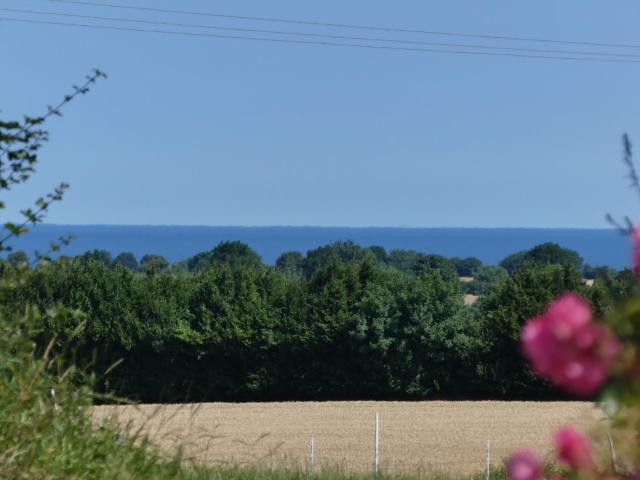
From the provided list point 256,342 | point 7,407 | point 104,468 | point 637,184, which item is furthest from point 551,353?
point 256,342

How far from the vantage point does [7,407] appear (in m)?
5.08

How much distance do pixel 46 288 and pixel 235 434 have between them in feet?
31.9

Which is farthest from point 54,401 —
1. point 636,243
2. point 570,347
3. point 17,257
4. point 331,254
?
point 331,254

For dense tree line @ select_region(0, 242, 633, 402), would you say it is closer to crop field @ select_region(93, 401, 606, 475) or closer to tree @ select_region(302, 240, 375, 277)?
crop field @ select_region(93, 401, 606, 475)

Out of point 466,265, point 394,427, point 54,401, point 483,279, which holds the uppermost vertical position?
point 466,265

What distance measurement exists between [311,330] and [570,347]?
93.8ft

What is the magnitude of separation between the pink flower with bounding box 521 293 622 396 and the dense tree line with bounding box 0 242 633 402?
27.9 meters

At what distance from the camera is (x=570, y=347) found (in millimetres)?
1774

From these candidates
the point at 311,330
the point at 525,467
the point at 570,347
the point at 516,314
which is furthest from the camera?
the point at 516,314

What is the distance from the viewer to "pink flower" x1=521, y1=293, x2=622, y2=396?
1754 millimetres

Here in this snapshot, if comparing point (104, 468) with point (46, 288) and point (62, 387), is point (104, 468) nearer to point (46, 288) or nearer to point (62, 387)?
point (62, 387)

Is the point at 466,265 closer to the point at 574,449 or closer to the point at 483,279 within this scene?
the point at 483,279

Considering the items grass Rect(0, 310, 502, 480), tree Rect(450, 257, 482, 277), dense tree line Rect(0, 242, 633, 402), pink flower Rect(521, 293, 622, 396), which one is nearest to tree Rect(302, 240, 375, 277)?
dense tree line Rect(0, 242, 633, 402)

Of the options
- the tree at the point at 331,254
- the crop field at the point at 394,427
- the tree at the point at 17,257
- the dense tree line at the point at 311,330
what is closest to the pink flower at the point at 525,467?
the tree at the point at 17,257
